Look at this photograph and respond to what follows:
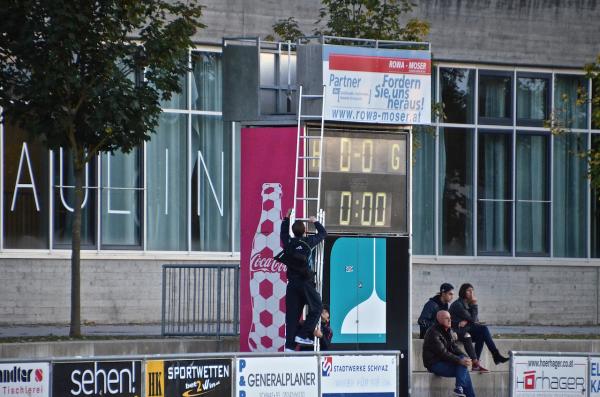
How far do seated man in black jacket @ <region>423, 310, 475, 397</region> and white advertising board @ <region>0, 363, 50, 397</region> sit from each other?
695 centimetres

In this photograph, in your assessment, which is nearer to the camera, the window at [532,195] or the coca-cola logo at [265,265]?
the coca-cola logo at [265,265]

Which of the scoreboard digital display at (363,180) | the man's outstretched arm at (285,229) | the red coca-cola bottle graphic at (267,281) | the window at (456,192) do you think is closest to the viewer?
the man's outstretched arm at (285,229)

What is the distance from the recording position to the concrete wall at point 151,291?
82.5 feet

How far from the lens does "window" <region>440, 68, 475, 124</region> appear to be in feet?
96.3

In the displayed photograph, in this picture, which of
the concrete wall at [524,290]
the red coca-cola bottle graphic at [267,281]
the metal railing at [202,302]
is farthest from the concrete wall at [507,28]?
the red coca-cola bottle graphic at [267,281]

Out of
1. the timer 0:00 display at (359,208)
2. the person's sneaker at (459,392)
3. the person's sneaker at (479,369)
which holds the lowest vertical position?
the person's sneaker at (459,392)

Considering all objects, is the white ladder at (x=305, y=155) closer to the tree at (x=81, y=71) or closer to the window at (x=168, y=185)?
the tree at (x=81, y=71)

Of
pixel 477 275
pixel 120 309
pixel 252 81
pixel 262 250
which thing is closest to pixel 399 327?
pixel 262 250

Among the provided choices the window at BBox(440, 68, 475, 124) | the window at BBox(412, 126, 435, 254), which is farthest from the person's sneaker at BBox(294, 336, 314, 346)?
the window at BBox(440, 68, 475, 124)

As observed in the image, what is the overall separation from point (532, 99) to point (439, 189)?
305cm

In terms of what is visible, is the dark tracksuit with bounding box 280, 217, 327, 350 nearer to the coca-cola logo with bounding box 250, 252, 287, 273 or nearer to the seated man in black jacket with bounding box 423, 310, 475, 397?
the coca-cola logo with bounding box 250, 252, 287, 273

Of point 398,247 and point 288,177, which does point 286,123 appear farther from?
point 398,247

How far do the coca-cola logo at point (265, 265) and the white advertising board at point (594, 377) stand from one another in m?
4.34

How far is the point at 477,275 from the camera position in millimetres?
29328
